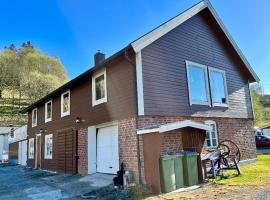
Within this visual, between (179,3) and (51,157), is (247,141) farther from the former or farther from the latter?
(51,157)

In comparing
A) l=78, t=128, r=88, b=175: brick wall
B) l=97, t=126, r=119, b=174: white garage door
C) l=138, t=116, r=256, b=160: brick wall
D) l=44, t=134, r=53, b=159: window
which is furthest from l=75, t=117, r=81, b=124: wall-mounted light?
l=138, t=116, r=256, b=160: brick wall

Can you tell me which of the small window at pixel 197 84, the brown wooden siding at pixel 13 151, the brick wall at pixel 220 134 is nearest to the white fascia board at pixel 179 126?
the brick wall at pixel 220 134

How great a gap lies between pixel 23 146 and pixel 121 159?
16875mm

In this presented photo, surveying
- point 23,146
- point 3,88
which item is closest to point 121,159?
point 23,146

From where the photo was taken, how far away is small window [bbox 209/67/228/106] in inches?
489

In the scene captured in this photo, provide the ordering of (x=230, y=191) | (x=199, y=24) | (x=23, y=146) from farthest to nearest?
(x=23, y=146) → (x=199, y=24) → (x=230, y=191)

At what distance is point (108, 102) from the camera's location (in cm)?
1084

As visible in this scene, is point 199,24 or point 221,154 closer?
point 221,154

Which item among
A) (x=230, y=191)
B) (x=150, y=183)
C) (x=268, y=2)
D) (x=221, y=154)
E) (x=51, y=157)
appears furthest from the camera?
(x=51, y=157)

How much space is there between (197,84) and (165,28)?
3.21 metres

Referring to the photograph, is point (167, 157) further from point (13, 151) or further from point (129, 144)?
point (13, 151)

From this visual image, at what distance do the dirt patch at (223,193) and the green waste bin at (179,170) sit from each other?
1.82 feet

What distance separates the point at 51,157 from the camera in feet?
52.2

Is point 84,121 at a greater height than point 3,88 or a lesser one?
lesser
